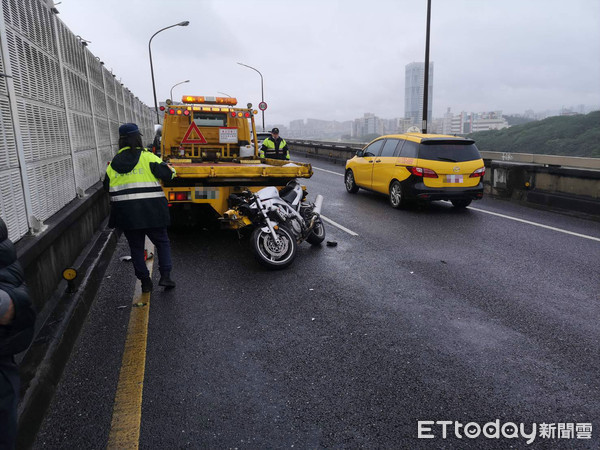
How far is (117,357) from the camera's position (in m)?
3.75

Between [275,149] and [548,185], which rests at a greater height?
[275,149]

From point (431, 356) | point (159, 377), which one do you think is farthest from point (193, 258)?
point (431, 356)

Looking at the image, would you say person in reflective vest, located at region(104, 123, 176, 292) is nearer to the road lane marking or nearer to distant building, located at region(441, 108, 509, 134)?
the road lane marking

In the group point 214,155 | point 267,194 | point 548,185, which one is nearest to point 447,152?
point 548,185

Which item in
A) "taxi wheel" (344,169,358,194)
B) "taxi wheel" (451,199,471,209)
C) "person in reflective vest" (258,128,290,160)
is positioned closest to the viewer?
"taxi wheel" (451,199,471,209)

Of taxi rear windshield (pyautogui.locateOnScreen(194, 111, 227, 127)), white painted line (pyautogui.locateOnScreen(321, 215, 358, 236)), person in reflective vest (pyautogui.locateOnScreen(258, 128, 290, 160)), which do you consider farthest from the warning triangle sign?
person in reflective vest (pyautogui.locateOnScreen(258, 128, 290, 160))

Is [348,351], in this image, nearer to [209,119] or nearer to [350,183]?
[209,119]

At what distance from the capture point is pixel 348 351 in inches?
151

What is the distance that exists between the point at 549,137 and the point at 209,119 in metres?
60.0

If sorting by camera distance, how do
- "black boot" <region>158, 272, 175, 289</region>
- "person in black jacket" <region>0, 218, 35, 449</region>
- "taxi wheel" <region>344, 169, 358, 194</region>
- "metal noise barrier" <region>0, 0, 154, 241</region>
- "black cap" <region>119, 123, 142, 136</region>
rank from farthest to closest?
"taxi wheel" <region>344, 169, 358, 194</region> < "black boot" <region>158, 272, 175, 289</region> < "black cap" <region>119, 123, 142, 136</region> < "metal noise barrier" <region>0, 0, 154, 241</region> < "person in black jacket" <region>0, 218, 35, 449</region>

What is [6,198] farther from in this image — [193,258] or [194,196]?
[194,196]

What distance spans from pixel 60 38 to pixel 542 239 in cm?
817

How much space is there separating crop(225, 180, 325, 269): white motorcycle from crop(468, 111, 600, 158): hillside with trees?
4999 cm

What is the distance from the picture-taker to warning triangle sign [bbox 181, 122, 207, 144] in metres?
9.96
